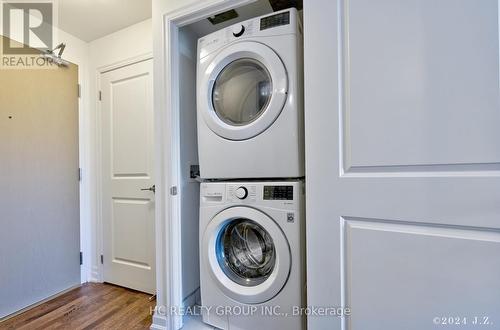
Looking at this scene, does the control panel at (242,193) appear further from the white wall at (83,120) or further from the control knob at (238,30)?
the white wall at (83,120)

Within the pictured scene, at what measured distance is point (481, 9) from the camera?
73 cm

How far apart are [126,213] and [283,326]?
1544mm

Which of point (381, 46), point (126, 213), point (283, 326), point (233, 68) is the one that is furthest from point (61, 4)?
point (283, 326)

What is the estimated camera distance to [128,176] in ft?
6.64

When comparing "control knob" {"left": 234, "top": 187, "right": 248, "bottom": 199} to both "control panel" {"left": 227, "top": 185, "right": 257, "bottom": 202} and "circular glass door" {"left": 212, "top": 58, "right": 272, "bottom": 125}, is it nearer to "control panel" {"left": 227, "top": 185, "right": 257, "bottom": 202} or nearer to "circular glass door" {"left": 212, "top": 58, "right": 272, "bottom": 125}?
"control panel" {"left": 227, "top": 185, "right": 257, "bottom": 202}

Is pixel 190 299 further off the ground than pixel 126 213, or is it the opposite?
pixel 126 213

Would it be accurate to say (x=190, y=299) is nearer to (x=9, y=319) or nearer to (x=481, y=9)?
(x=9, y=319)

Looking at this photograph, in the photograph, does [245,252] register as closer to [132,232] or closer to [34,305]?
[132,232]

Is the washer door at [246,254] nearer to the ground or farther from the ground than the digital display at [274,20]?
nearer to the ground

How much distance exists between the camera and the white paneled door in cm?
73

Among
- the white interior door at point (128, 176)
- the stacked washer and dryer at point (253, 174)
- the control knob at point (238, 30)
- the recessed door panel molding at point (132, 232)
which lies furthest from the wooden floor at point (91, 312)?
the control knob at point (238, 30)

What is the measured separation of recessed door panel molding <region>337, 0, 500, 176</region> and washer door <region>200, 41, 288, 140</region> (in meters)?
0.35

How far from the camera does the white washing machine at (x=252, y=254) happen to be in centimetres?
113

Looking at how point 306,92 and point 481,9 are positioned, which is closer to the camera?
point 481,9
